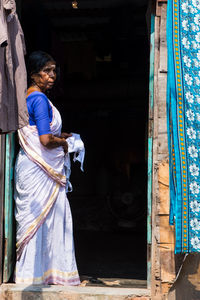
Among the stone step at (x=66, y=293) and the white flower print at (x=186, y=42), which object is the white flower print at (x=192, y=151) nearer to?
the white flower print at (x=186, y=42)

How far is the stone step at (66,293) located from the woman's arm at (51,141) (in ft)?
4.36

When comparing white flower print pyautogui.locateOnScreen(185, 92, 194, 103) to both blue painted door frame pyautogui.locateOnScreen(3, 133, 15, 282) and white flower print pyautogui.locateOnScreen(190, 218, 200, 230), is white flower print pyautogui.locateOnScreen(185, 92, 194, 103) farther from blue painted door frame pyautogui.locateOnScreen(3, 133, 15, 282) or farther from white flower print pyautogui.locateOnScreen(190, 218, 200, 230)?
blue painted door frame pyautogui.locateOnScreen(3, 133, 15, 282)

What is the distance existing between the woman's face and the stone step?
1.92m

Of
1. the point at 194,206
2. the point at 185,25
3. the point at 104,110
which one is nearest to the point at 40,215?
the point at 194,206

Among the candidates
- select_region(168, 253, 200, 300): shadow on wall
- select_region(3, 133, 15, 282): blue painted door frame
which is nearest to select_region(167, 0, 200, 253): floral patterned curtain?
select_region(168, 253, 200, 300): shadow on wall

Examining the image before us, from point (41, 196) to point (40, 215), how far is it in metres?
0.18

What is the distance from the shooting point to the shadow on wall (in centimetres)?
483

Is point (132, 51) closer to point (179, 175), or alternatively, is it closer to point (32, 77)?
point (32, 77)

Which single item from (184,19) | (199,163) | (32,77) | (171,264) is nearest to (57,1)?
(32,77)

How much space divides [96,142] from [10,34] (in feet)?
21.2

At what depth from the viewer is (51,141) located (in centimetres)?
494

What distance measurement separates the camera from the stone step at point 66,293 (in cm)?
485

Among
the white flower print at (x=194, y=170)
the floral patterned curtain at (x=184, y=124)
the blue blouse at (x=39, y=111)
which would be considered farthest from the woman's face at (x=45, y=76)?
the white flower print at (x=194, y=170)

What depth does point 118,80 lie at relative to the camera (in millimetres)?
9648
